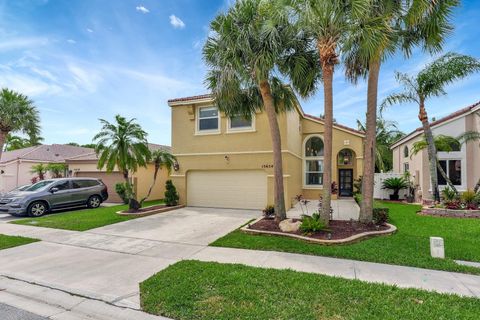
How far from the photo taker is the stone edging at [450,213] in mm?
11008

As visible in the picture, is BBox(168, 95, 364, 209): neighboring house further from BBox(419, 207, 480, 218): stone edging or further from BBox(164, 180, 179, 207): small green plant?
BBox(419, 207, 480, 218): stone edging

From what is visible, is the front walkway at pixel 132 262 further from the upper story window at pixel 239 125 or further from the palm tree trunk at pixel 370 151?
the upper story window at pixel 239 125

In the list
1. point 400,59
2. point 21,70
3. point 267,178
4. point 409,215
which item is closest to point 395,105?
point 400,59

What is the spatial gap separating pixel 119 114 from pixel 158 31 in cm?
424

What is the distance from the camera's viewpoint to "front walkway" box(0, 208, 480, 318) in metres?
4.86

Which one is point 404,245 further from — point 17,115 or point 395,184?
point 17,115

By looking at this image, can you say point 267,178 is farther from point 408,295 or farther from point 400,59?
point 408,295

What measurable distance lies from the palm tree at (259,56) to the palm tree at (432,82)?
20.8ft

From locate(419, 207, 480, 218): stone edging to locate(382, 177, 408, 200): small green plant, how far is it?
5.79m

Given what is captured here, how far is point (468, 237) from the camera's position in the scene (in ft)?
25.8

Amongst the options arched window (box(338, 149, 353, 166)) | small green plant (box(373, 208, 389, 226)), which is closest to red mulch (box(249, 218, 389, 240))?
small green plant (box(373, 208, 389, 226))

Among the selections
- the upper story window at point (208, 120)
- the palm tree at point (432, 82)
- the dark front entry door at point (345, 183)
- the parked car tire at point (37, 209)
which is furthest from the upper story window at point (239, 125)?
the parked car tire at point (37, 209)

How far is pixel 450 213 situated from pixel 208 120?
41.5ft

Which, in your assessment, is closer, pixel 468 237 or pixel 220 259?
pixel 220 259
